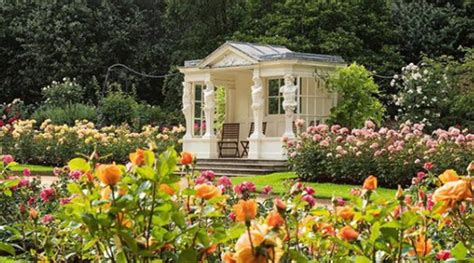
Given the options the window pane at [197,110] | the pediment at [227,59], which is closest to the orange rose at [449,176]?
the pediment at [227,59]

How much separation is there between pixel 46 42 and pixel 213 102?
13.2m

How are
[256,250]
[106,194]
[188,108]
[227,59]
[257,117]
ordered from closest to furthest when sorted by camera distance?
[256,250] < [106,194] < [257,117] < [227,59] < [188,108]

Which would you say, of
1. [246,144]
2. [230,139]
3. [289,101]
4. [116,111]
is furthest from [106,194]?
[116,111]

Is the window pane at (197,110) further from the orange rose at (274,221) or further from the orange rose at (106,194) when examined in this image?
the orange rose at (274,221)

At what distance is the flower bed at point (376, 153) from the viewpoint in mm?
13258

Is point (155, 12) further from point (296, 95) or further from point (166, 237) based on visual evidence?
point (166, 237)

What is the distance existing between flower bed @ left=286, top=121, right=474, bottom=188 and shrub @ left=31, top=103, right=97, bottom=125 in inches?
422

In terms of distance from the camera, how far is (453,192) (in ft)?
6.48

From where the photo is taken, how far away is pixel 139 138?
2009cm

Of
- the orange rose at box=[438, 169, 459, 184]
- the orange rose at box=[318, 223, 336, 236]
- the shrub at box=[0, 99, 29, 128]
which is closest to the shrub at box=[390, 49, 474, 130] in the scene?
the shrub at box=[0, 99, 29, 128]

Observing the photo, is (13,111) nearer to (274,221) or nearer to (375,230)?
(375,230)

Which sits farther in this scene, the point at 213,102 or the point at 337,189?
the point at 213,102

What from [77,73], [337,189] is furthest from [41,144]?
[77,73]

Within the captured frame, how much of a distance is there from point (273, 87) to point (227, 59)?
4.31 feet
